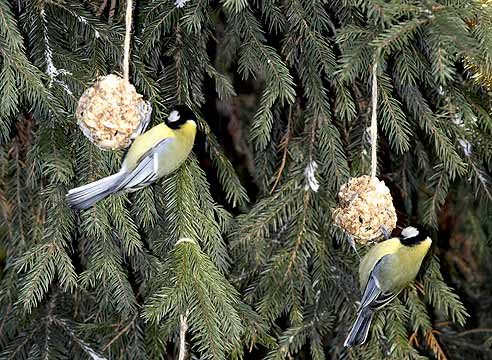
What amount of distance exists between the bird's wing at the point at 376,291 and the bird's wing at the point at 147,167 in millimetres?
429

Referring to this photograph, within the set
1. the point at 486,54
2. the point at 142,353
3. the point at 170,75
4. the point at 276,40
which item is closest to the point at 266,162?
the point at 276,40

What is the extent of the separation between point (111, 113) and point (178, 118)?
0.33 ft

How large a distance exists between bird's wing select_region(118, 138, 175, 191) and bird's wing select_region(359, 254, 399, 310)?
1.41 feet

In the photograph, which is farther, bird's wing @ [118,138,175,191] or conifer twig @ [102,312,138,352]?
conifer twig @ [102,312,138,352]

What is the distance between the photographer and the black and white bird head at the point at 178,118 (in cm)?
104

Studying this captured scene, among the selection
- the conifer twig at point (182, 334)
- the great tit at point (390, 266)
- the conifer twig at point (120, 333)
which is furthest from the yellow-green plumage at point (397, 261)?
the conifer twig at point (120, 333)

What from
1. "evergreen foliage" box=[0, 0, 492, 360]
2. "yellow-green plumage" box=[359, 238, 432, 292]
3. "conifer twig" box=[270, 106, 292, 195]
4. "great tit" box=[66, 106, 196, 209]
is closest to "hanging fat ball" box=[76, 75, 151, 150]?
"great tit" box=[66, 106, 196, 209]

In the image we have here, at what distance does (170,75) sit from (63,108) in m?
0.25

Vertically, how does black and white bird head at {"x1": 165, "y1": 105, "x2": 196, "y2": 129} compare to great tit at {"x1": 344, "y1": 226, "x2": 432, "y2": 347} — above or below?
above

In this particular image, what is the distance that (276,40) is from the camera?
1.70m

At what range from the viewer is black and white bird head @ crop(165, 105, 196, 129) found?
3.43 feet

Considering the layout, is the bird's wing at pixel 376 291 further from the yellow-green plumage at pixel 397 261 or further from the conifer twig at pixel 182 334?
the conifer twig at pixel 182 334

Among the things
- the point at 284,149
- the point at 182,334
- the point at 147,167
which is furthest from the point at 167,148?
the point at 284,149

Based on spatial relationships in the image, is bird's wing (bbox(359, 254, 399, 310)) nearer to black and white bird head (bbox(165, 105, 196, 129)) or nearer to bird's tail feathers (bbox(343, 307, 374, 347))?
bird's tail feathers (bbox(343, 307, 374, 347))
